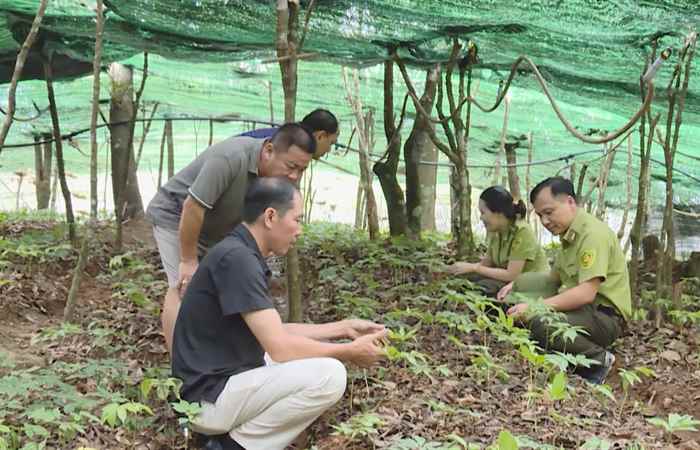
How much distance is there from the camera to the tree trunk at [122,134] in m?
9.39

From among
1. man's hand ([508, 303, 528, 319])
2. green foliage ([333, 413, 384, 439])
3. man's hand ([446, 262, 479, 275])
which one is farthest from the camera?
man's hand ([446, 262, 479, 275])

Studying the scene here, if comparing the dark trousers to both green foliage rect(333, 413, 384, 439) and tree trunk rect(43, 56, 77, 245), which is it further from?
tree trunk rect(43, 56, 77, 245)

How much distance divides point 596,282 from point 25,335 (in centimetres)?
396

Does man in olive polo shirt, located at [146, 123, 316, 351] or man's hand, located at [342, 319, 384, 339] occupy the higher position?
man in olive polo shirt, located at [146, 123, 316, 351]

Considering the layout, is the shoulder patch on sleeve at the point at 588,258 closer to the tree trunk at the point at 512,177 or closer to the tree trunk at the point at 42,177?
the tree trunk at the point at 512,177

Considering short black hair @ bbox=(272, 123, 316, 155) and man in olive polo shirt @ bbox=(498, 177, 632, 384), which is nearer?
short black hair @ bbox=(272, 123, 316, 155)

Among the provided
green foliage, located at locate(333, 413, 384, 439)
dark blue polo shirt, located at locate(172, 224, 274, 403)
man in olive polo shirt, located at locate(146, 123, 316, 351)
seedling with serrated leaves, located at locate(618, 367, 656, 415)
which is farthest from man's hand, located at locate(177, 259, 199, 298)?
seedling with serrated leaves, located at locate(618, 367, 656, 415)

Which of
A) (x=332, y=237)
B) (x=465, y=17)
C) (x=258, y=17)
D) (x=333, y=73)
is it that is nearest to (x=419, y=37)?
(x=465, y=17)

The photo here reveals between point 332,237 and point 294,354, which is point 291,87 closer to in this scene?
point 294,354

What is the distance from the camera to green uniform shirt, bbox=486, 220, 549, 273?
6.46m

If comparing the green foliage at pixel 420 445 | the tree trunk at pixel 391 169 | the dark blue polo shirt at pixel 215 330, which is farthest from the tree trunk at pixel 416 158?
the green foliage at pixel 420 445

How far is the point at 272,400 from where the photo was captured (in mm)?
3662

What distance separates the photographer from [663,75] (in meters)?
7.61

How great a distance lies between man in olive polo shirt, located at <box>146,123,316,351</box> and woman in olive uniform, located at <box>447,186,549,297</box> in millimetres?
2360
